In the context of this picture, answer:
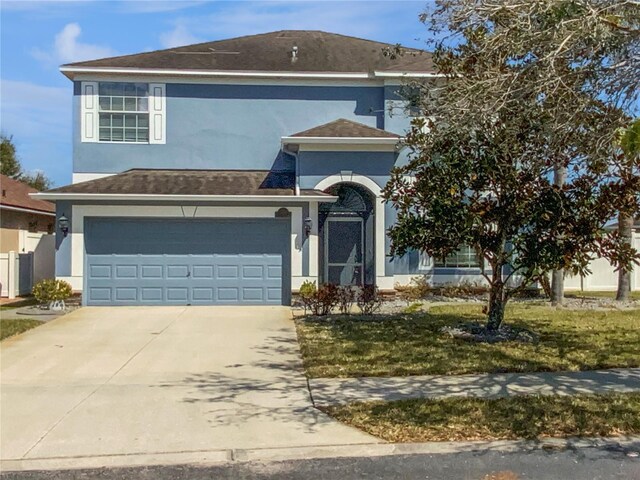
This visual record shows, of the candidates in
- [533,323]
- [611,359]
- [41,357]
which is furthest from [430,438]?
[533,323]

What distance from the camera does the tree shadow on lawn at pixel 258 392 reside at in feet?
22.4

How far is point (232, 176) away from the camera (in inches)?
728

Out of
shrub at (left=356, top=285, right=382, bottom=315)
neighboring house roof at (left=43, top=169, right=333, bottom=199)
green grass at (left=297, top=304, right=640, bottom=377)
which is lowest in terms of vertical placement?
green grass at (left=297, top=304, right=640, bottom=377)

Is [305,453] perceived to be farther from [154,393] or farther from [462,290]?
[462,290]

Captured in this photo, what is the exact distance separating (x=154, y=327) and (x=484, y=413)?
27.5 feet

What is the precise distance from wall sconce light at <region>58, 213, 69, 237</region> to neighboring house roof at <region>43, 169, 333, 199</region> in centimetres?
67

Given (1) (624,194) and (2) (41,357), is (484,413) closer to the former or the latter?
(1) (624,194)

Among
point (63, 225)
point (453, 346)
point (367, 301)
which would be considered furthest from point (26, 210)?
point (453, 346)

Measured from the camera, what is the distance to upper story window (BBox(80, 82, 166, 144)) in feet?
60.6

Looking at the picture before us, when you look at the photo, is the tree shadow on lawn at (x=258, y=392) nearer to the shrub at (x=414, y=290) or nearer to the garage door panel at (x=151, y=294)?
the garage door panel at (x=151, y=294)

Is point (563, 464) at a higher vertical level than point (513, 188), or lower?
lower

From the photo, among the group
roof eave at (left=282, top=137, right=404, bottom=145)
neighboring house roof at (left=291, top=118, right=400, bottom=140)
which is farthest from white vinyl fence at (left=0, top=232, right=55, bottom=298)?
neighboring house roof at (left=291, top=118, right=400, bottom=140)

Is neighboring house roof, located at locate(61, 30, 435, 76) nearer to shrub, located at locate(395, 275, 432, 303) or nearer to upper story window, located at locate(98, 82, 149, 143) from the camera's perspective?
upper story window, located at locate(98, 82, 149, 143)

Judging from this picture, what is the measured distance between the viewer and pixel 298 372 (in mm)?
9016
